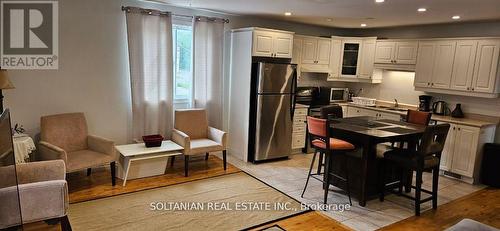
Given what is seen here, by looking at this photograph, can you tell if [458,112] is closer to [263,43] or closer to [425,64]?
[425,64]

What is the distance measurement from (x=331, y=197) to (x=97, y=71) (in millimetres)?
3501

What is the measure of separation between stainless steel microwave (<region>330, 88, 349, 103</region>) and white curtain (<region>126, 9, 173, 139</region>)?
10.6 feet

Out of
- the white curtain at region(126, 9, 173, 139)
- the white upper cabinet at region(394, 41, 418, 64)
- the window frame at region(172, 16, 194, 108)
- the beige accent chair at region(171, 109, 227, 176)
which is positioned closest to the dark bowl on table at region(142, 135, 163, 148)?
the beige accent chair at region(171, 109, 227, 176)

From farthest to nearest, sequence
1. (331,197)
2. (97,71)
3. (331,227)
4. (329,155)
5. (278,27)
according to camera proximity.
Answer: (278,27) → (97,71) → (331,197) → (329,155) → (331,227)

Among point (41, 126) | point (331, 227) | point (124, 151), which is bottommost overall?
point (331, 227)

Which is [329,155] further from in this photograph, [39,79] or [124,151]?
[39,79]

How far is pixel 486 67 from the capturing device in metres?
4.72

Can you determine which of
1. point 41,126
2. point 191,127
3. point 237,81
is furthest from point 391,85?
point 41,126

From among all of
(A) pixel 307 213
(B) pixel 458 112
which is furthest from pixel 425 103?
(A) pixel 307 213

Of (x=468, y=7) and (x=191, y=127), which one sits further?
(x=191, y=127)

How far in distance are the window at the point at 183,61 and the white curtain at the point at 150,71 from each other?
245mm

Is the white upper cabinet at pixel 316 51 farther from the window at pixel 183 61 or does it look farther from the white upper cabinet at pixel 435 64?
the window at pixel 183 61

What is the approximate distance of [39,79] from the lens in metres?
4.02

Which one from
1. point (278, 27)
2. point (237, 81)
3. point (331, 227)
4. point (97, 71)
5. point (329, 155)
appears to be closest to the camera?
point (331, 227)
